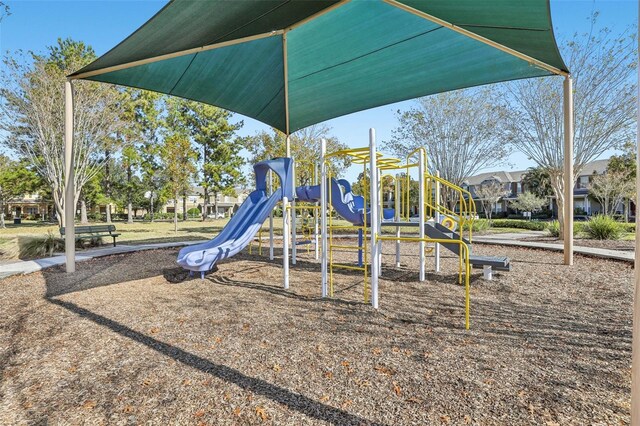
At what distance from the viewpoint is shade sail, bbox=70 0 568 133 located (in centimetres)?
495

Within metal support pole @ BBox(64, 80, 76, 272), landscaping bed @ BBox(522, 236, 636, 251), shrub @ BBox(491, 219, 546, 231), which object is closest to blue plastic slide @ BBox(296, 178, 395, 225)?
metal support pole @ BBox(64, 80, 76, 272)

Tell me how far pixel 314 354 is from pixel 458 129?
58.9 feet

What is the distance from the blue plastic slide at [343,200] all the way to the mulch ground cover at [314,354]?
1.92m

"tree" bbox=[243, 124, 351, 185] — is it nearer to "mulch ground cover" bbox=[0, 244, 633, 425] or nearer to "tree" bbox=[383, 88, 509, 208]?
"tree" bbox=[383, 88, 509, 208]

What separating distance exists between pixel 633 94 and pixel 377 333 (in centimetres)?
1584

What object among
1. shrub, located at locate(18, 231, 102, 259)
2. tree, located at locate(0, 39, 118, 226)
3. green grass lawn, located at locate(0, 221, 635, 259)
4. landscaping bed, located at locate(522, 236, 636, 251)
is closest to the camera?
shrub, located at locate(18, 231, 102, 259)

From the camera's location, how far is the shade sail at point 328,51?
195 inches

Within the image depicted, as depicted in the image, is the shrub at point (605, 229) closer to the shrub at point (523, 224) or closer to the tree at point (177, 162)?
the shrub at point (523, 224)

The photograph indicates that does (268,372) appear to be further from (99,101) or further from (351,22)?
Answer: (99,101)

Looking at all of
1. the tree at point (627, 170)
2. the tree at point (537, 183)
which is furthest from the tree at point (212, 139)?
the tree at point (537, 183)

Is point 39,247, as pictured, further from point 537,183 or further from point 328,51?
point 537,183

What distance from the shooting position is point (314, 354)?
3322mm

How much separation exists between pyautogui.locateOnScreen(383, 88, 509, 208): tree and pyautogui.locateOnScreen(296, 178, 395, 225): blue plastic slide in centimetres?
1236

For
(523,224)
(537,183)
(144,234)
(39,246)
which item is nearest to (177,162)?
(144,234)
